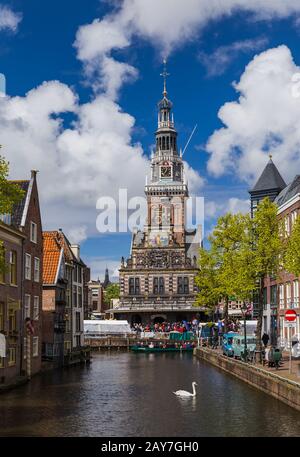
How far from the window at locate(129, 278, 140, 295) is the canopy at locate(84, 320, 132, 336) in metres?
30.0

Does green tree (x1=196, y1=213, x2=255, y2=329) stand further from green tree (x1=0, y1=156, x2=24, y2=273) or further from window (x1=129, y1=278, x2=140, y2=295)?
window (x1=129, y1=278, x2=140, y2=295)

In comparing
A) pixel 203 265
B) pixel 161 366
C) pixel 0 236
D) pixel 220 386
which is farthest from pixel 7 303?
pixel 203 265

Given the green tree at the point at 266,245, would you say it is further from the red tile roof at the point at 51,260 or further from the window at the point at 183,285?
the window at the point at 183,285

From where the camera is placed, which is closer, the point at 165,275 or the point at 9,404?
the point at 9,404

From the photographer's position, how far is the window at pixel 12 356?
127 ft

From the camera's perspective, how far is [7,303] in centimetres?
3828

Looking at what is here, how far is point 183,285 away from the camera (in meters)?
126

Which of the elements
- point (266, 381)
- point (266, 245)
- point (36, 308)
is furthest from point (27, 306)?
point (266, 245)

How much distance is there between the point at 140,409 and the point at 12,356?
1293 centimetres

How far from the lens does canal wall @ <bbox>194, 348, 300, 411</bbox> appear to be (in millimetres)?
28969

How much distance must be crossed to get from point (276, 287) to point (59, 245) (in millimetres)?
27057

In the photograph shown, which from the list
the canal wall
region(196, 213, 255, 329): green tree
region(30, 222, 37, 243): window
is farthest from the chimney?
the canal wall

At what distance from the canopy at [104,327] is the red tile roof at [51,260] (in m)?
41.0

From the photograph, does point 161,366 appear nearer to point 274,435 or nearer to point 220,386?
point 220,386
